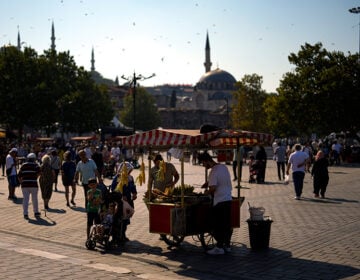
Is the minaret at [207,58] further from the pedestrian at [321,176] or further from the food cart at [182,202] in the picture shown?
the food cart at [182,202]

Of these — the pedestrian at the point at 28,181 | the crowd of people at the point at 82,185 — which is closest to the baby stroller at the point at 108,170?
the crowd of people at the point at 82,185

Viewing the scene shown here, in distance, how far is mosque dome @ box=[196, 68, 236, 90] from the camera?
17475cm

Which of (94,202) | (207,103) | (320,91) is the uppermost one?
(207,103)

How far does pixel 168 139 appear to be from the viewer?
11.3 meters

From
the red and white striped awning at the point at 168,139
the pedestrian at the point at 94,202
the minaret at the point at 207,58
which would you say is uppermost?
the minaret at the point at 207,58

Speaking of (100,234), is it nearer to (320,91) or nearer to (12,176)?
(12,176)

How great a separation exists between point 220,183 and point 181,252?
146 centimetres

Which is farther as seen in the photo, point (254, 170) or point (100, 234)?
point (254, 170)

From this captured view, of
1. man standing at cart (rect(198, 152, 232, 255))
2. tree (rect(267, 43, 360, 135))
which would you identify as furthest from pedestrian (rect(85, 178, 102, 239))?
tree (rect(267, 43, 360, 135))

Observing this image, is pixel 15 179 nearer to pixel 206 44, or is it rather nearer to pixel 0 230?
pixel 0 230

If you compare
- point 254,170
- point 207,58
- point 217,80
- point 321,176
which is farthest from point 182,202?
point 207,58

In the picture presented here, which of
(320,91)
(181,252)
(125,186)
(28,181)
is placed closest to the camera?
(181,252)

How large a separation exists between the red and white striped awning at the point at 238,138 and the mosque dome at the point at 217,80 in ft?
528

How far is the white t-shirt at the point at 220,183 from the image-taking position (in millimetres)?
11250
